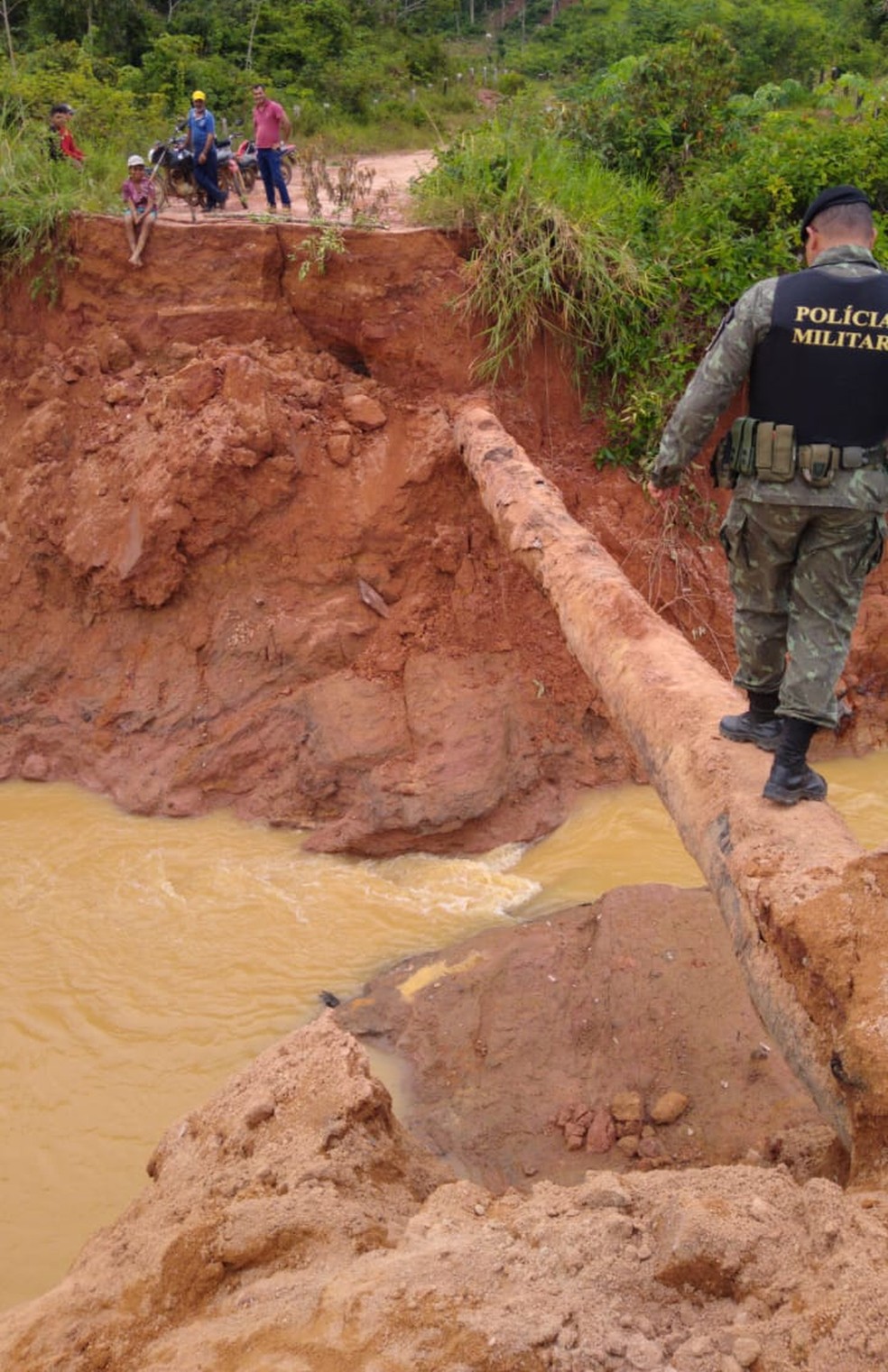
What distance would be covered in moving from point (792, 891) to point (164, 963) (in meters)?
3.10

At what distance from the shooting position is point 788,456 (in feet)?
9.39

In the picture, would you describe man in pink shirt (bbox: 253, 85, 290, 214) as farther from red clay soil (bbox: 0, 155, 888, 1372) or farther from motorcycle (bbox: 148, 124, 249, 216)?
red clay soil (bbox: 0, 155, 888, 1372)

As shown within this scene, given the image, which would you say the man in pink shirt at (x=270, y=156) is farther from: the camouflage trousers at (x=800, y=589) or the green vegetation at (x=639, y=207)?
the camouflage trousers at (x=800, y=589)

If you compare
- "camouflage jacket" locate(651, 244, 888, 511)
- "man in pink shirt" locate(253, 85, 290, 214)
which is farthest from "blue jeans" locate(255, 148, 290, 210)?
"camouflage jacket" locate(651, 244, 888, 511)

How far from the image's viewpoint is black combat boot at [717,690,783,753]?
3.16 m

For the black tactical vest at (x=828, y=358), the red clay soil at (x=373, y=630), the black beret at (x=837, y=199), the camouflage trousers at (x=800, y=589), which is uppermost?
the black beret at (x=837, y=199)

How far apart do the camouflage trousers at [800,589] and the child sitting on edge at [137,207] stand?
15.7 feet

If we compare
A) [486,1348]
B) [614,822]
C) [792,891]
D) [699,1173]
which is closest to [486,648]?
[614,822]

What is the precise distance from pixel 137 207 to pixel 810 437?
17.1 feet

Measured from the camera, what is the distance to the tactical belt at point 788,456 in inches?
112

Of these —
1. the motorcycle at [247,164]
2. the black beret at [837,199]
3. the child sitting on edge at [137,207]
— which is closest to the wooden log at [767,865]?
the black beret at [837,199]

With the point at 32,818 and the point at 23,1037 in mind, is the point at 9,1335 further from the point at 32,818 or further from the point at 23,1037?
the point at 32,818

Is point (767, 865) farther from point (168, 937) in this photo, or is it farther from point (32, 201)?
point (32, 201)

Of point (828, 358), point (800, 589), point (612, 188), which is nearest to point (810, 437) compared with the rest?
point (828, 358)
